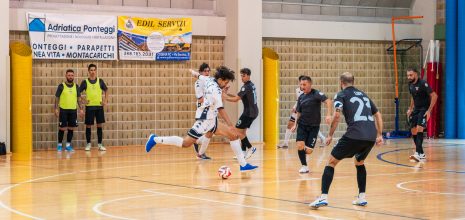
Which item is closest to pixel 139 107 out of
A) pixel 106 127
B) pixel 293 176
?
pixel 106 127

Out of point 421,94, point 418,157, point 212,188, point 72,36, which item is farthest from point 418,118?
point 72,36

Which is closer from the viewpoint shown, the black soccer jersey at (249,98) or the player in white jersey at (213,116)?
the player in white jersey at (213,116)

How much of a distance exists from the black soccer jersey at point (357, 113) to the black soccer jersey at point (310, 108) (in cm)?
477

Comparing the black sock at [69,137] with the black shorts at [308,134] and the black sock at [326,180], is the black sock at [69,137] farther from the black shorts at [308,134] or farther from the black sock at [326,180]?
the black sock at [326,180]

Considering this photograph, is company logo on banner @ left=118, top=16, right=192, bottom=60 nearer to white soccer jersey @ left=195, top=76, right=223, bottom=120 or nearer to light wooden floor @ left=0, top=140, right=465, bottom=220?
light wooden floor @ left=0, top=140, right=465, bottom=220

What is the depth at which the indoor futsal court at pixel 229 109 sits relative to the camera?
1137cm

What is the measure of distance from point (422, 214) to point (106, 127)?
15.3m

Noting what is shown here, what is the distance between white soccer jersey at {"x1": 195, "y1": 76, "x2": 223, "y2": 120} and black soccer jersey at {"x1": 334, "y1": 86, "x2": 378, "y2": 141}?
4.50 m

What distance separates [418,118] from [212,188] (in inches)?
276

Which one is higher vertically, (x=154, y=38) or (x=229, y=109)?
(x=154, y=38)

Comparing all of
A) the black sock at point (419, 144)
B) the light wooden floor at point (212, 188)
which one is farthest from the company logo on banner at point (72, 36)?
the black sock at point (419, 144)

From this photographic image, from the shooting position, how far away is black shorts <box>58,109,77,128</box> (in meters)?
22.5

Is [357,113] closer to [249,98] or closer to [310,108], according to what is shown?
[310,108]

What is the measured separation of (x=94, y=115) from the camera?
75.9 feet
